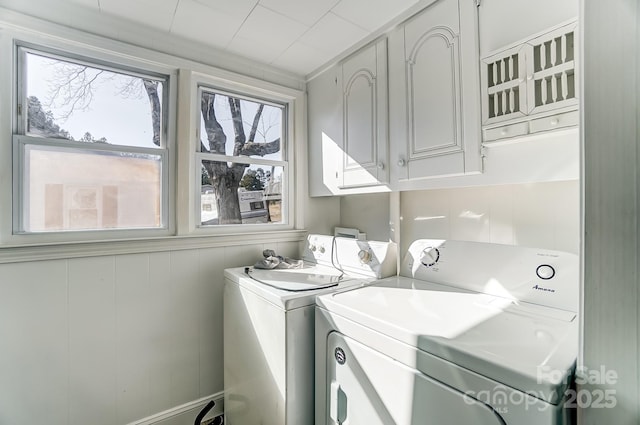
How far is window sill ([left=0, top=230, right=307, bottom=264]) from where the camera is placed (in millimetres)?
1330

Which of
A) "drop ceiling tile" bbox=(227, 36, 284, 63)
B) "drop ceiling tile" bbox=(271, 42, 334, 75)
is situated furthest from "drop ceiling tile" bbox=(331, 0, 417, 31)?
"drop ceiling tile" bbox=(227, 36, 284, 63)

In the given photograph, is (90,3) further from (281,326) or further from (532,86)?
(532,86)

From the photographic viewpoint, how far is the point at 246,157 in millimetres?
2004

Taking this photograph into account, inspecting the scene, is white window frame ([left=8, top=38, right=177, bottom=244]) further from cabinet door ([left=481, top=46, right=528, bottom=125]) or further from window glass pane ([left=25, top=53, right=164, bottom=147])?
cabinet door ([left=481, top=46, right=528, bottom=125])

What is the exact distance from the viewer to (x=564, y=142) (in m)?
0.96

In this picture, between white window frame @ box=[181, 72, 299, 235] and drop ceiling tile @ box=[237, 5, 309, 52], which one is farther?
white window frame @ box=[181, 72, 299, 235]

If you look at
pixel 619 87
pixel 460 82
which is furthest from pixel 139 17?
pixel 619 87

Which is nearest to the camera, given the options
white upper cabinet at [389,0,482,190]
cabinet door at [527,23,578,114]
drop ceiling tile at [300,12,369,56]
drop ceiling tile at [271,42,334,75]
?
cabinet door at [527,23,578,114]

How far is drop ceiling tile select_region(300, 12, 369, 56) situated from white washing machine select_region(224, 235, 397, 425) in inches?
47.6

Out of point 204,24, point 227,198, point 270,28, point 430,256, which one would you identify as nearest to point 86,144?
point 227,198

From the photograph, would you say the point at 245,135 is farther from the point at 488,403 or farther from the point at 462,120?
the point at 488,403

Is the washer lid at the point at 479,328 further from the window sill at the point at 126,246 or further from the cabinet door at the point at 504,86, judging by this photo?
the window sill at the point at 126,246

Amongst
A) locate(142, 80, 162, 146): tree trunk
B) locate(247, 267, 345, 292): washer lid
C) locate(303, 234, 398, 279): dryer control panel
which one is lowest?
locate(247, 267, 345, 292): washer lid

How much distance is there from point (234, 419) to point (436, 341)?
1.42 meters
